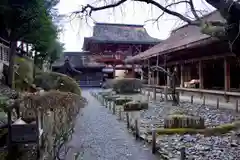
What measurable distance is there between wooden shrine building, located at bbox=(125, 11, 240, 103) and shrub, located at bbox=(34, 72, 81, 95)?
6078 mm

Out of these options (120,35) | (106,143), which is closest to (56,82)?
(106,143)

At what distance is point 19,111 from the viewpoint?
6102mm

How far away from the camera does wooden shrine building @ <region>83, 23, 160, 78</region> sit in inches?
1323

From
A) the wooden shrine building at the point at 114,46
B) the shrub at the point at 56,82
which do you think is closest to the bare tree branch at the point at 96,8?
the shrub at the point at 56,82

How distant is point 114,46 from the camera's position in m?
34.7

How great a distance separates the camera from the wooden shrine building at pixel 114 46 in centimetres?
3359

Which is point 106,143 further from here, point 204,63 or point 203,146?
point 204,63

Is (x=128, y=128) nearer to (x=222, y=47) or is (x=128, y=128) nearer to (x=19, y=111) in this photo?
(x=19, y=111)

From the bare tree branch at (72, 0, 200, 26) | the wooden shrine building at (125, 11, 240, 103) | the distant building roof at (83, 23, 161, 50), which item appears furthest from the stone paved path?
the distant building roof at (83, 23, 161, 50)

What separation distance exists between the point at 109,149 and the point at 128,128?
6.82ft

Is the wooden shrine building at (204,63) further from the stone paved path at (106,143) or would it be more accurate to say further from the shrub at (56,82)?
the shrub at (56,82)

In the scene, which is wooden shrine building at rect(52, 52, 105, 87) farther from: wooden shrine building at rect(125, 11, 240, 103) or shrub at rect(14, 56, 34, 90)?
shrub at rect(14, 56, 34, 90)

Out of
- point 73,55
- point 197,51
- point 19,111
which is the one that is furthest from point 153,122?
point 73,55

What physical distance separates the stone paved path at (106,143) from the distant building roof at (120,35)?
24.7 meters
